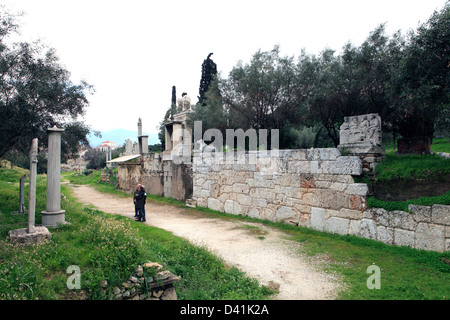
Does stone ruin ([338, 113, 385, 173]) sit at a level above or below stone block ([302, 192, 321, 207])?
above

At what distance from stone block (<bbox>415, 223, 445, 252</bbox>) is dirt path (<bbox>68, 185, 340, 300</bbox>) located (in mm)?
2542

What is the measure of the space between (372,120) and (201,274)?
6.29 meters

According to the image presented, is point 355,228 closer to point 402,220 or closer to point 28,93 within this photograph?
point 402,220

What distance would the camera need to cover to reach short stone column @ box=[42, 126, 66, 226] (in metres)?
7.26

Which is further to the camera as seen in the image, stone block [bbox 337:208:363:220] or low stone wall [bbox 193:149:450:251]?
stone block [bbox 337:208:363:220]

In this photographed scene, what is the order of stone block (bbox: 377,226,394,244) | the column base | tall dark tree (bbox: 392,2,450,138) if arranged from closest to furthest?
tall dark tree (bbox: 392,2,450,138)
stone block (bbox: 377,226,394,244)
the column base

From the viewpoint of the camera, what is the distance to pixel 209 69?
2566 cm

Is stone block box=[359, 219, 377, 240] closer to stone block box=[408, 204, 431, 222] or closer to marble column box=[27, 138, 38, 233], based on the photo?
stone block box=[408, 204, 431, 222]

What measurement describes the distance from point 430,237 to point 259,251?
382 cm

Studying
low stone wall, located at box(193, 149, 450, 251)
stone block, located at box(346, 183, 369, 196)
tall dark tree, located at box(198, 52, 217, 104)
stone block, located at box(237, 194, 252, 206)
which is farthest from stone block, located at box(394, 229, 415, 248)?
tall dark tree, located at box(198, 52, 217, 104)

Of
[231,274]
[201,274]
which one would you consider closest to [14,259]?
[201,274]

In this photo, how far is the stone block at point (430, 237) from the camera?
5.82 meters

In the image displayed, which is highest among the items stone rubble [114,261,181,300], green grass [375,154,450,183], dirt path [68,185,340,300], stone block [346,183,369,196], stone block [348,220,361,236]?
green grass [375,154,450,183]

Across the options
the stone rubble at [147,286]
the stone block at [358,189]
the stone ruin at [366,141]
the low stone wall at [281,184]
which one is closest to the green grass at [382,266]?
the low stone wall at [281,184]
